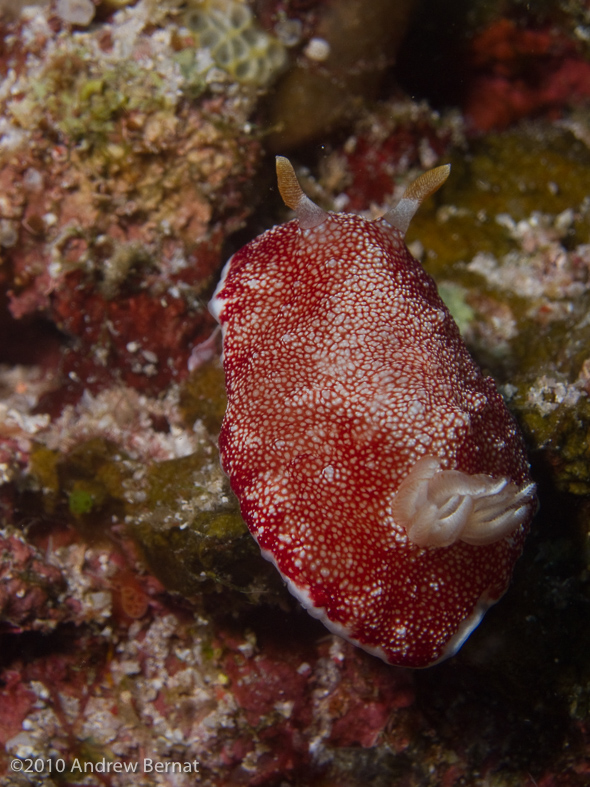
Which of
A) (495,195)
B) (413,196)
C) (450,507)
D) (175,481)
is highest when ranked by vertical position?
(413,196)

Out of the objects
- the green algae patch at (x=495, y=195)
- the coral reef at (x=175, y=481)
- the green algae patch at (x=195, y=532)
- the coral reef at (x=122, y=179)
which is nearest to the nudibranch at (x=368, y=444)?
the green algae patch at (x=195, y=532)

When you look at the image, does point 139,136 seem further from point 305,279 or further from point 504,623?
point 504,623

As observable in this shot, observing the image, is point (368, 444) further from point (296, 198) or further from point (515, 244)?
point (515, 244)

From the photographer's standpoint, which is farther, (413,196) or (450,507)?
(413,196)

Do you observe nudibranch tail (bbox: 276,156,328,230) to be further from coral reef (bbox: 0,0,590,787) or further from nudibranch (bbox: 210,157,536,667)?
coral reef (bbox: 0,0,590,787)

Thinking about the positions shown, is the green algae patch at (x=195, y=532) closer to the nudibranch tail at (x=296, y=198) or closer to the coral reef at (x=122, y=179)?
the coral reef at (x=122, y=179)

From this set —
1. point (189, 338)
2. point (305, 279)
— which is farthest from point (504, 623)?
point (189, 338)

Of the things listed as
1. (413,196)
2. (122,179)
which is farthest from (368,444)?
(122,179)
